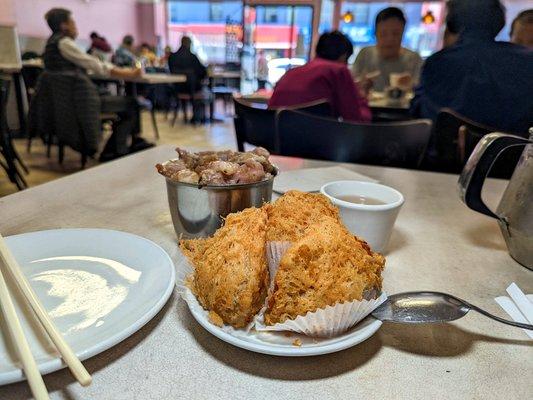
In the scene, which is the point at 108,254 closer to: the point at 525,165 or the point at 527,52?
the point at 525,165

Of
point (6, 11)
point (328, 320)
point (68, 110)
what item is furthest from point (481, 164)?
point (6, 11)

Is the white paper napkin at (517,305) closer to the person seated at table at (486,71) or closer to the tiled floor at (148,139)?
the person seated at table at (486,71)

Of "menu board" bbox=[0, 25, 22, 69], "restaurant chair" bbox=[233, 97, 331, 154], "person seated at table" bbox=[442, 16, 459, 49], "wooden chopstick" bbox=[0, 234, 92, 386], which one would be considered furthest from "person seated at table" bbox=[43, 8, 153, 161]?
"wooden chopstick" bbox=[0, 234, 92, 386]

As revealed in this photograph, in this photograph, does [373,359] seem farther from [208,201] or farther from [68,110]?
[68,110]

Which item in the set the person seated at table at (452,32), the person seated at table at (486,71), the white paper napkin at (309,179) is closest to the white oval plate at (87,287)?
the white paper napkin at (309,179)

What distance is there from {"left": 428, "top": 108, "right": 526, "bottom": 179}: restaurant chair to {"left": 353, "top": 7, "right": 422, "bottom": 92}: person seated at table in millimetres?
2020

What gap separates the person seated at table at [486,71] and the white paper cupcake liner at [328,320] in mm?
1699

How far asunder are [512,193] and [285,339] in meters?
0.53

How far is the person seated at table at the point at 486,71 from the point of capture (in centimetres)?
171

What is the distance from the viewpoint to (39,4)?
28.0 ft

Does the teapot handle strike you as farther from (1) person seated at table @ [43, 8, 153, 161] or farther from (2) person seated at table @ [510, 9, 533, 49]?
(1) person seated at table @ [43, 8, 153, 161]

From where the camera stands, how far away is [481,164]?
27.7 inches

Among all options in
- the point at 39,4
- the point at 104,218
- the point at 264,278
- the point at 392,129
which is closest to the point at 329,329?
the point at 264,278

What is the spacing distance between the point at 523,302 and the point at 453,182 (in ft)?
2.30
